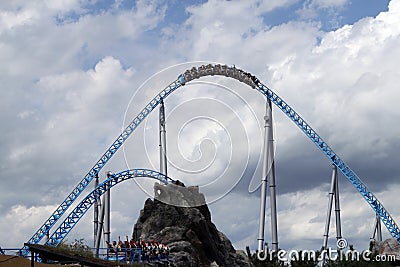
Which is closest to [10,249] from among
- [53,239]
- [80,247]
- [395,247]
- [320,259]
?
[80,247]

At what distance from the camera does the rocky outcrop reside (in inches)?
1597

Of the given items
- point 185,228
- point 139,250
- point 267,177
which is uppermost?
point 267,177

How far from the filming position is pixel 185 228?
41.8 m

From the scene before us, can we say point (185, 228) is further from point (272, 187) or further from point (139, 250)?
point (139, 250)

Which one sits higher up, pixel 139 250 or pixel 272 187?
pixel 272 187

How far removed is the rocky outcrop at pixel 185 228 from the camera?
4056 centimetres

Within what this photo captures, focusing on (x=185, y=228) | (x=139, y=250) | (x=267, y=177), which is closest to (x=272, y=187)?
(x=267, y=177)

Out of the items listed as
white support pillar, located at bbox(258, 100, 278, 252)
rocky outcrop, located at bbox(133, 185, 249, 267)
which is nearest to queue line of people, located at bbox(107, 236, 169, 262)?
white support pillar, located at bbox(258, 100, 278, 252)

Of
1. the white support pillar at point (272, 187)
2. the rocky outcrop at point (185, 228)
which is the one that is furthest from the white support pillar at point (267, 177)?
the rocky outcrop at point (185, 228)

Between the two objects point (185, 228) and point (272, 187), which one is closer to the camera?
point (272, 187)

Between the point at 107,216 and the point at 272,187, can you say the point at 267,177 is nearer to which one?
the point at 272,187

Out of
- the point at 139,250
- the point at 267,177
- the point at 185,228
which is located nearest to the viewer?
the point at 139,250

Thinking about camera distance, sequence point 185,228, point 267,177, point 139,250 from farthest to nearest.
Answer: point 185,228 → point 267,177 → point 139,250

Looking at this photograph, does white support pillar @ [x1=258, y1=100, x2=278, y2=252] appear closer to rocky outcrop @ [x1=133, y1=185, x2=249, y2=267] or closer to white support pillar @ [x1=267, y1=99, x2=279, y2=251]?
white support pillar @ [x1=267, y1=99, x2=279, y2=251]
